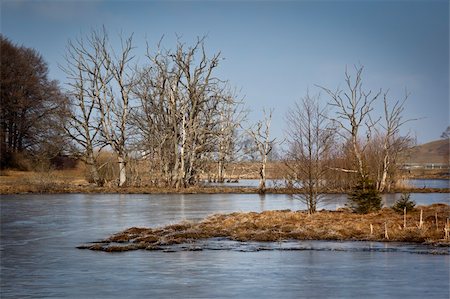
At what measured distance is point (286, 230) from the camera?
2120 cm

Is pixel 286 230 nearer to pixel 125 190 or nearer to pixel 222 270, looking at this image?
pixel 222 270

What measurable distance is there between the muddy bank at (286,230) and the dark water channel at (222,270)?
90 cm

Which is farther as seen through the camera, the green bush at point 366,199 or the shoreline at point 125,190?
the shoreline at point 125,190

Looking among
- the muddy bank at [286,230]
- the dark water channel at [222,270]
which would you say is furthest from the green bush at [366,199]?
the dark water channel at [222,270]

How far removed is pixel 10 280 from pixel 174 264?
12.2 ft

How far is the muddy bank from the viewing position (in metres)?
18.9

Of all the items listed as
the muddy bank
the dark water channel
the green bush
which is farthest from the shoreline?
the dark water channel

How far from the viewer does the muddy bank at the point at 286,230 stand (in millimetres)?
18906

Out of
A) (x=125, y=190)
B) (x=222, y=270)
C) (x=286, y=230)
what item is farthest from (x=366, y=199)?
(x=125, y=190)

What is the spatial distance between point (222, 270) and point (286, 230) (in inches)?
295

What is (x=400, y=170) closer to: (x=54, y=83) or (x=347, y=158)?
(x=347, y=158)

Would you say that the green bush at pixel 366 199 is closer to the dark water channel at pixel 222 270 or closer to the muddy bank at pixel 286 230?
the muddy bank at pixel 286 230

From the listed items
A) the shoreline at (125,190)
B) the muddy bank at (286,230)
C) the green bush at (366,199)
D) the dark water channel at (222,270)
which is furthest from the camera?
the shoreline at (125,190)

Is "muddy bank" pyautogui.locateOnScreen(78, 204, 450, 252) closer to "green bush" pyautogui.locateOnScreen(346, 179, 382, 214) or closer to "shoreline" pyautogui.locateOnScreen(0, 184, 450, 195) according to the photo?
"green bush" pyautogui.locateOnScreen(346, 179, 382, 214)
